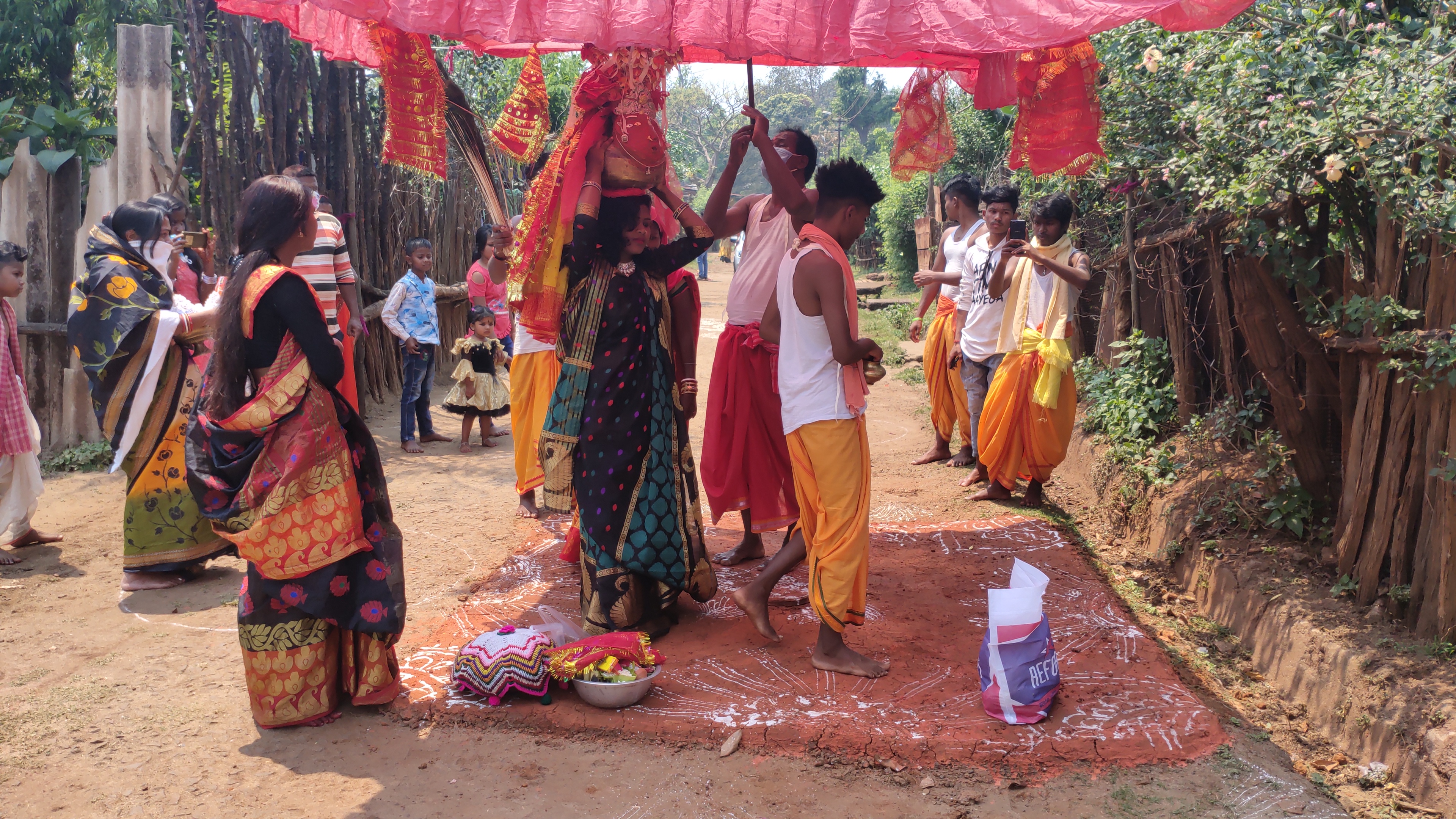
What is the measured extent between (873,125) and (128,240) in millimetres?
53907

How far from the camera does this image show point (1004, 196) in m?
6.16

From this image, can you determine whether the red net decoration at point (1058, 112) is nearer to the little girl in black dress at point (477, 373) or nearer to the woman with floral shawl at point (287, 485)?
the woman with floral shawl at point (287, 485)

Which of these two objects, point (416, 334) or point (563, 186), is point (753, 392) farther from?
point (416, 334)

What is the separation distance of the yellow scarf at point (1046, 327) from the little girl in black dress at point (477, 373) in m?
4.19

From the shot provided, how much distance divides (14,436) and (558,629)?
3.55 metres

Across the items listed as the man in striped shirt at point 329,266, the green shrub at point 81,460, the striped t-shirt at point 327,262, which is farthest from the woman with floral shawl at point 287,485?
the green shrub at point 81,460

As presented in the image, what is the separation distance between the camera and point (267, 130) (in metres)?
8.02

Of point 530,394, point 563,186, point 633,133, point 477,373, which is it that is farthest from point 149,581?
point 477,373

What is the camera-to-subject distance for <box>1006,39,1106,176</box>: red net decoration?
181 inches

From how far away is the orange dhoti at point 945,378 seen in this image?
278 inches

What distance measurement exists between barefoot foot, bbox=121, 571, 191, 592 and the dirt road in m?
0.39

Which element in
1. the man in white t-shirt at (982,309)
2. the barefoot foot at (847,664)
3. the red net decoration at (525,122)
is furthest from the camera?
the man in white t-shirt at (982,309)

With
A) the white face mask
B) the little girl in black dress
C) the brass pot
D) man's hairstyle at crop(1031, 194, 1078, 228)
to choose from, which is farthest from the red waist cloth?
the little girl in black dress

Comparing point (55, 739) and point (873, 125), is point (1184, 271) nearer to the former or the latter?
point (55, 739)
